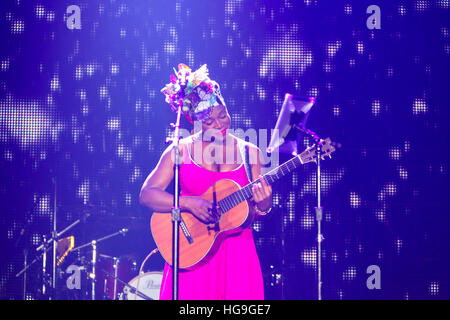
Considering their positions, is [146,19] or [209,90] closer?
[209,90]

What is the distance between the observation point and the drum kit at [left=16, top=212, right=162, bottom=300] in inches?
186

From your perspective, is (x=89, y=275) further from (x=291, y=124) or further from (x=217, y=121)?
(x=291, y=124)

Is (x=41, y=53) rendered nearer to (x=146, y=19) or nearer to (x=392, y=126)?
(x=146, y=19)

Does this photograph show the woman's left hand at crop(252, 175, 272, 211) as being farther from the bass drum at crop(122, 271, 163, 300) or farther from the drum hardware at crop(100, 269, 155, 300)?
the drum hardware at crop(100, 269, 155, 300)

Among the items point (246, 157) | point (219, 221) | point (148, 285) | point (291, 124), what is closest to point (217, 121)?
point (246, 157)

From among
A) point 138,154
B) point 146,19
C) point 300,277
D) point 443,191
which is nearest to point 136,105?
point 138,154

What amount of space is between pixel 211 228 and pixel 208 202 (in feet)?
0.64

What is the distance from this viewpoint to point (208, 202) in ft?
13.2

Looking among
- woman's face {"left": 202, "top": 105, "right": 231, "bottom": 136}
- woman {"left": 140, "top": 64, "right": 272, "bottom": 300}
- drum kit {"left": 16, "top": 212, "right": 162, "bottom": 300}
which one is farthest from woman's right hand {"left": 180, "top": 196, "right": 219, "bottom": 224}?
drum kit {"left": 16, "top": 212, "right": 162, "bottom": 300}

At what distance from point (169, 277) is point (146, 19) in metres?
2.43

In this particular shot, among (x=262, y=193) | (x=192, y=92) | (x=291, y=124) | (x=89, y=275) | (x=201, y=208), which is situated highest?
(x=192, y=92)

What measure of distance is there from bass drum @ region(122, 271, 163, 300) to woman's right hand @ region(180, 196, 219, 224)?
1.07 meters

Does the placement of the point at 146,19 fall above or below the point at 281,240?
above
